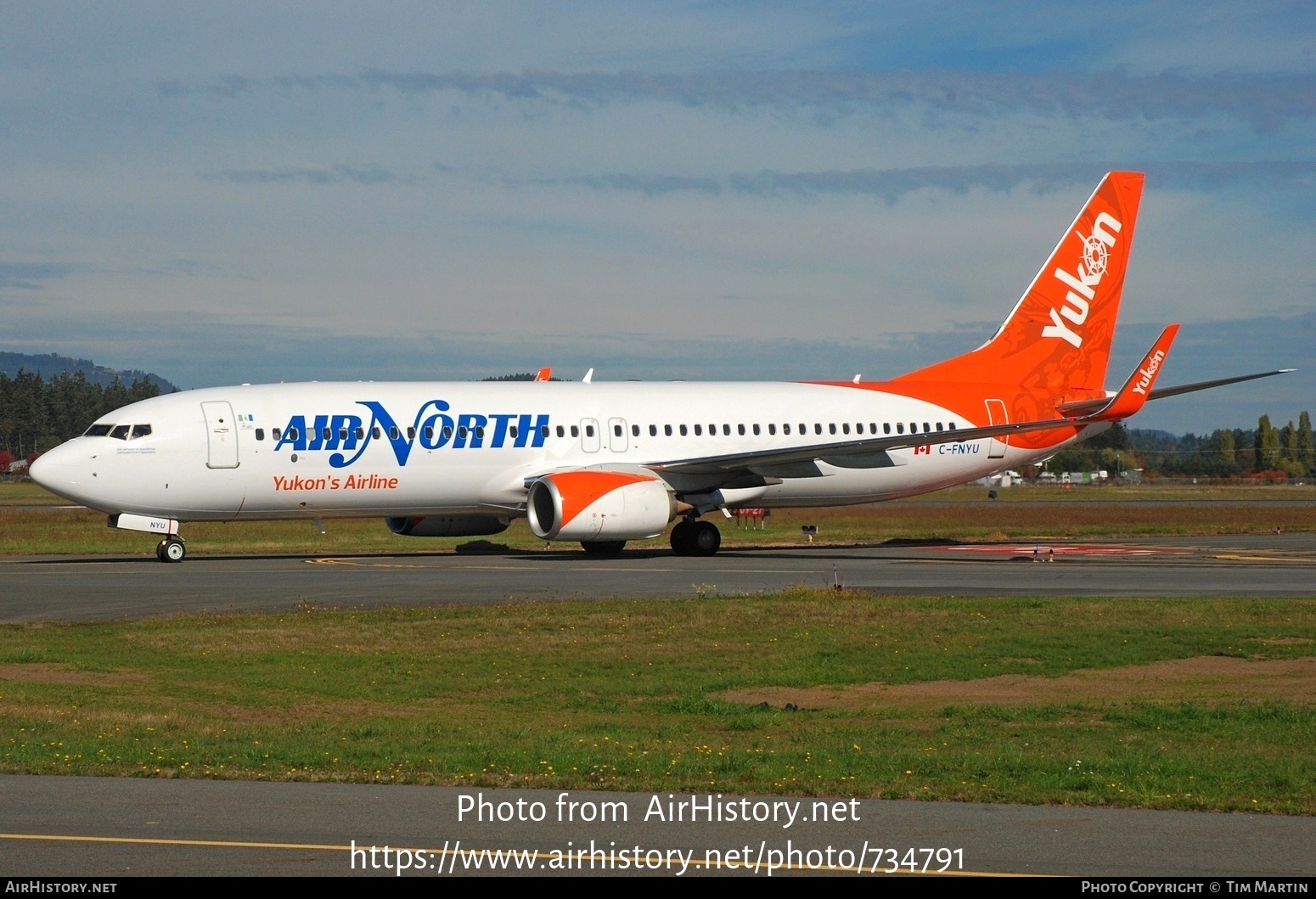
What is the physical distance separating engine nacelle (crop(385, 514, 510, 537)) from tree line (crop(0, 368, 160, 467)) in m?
132

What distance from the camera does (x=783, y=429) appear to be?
39.0 meters

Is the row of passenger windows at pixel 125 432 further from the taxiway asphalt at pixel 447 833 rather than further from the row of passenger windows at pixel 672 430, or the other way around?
the taxiway asphalt at pixel 447 833

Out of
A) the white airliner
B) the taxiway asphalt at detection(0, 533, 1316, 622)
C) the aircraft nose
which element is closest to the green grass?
the taxiway asphalt at detection(0, 533, 1316, 622)

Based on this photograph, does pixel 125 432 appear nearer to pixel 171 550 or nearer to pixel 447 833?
pixel 171 550

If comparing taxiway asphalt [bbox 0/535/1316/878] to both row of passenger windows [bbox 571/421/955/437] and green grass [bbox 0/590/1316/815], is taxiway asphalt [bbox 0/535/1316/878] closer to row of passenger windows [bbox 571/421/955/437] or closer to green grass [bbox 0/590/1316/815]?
green grass [bbox 0/590/1316/815]

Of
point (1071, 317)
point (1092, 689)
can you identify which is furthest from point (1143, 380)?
point (1092, 689)

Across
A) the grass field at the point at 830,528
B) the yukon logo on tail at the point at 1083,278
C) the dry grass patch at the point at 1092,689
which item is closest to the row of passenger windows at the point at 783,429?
the grass field at the point at 830,528

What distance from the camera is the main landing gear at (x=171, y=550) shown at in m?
33.9

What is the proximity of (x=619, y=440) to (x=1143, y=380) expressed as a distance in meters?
13.2

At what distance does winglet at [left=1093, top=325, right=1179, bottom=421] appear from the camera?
1479 inches

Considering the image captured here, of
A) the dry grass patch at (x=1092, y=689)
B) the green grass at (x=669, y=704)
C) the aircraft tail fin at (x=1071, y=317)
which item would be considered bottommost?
the dry grass patch at (x=1092, y=689)

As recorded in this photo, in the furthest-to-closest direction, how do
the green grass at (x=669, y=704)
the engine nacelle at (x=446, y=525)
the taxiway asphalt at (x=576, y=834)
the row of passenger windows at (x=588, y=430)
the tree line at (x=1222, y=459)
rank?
the tree line at (x=1222, y=459)
the engine nacelle at (x=446, y=525)
the row of passenger windows at (x=588, y=430)
the green grass at (x=669, y=704)
the taxiway asphalt at (x=576, y=834)

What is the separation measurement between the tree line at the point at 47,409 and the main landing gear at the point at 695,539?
13516 cm

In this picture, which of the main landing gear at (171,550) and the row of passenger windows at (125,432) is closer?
the row of passenger windows at (125,432)
